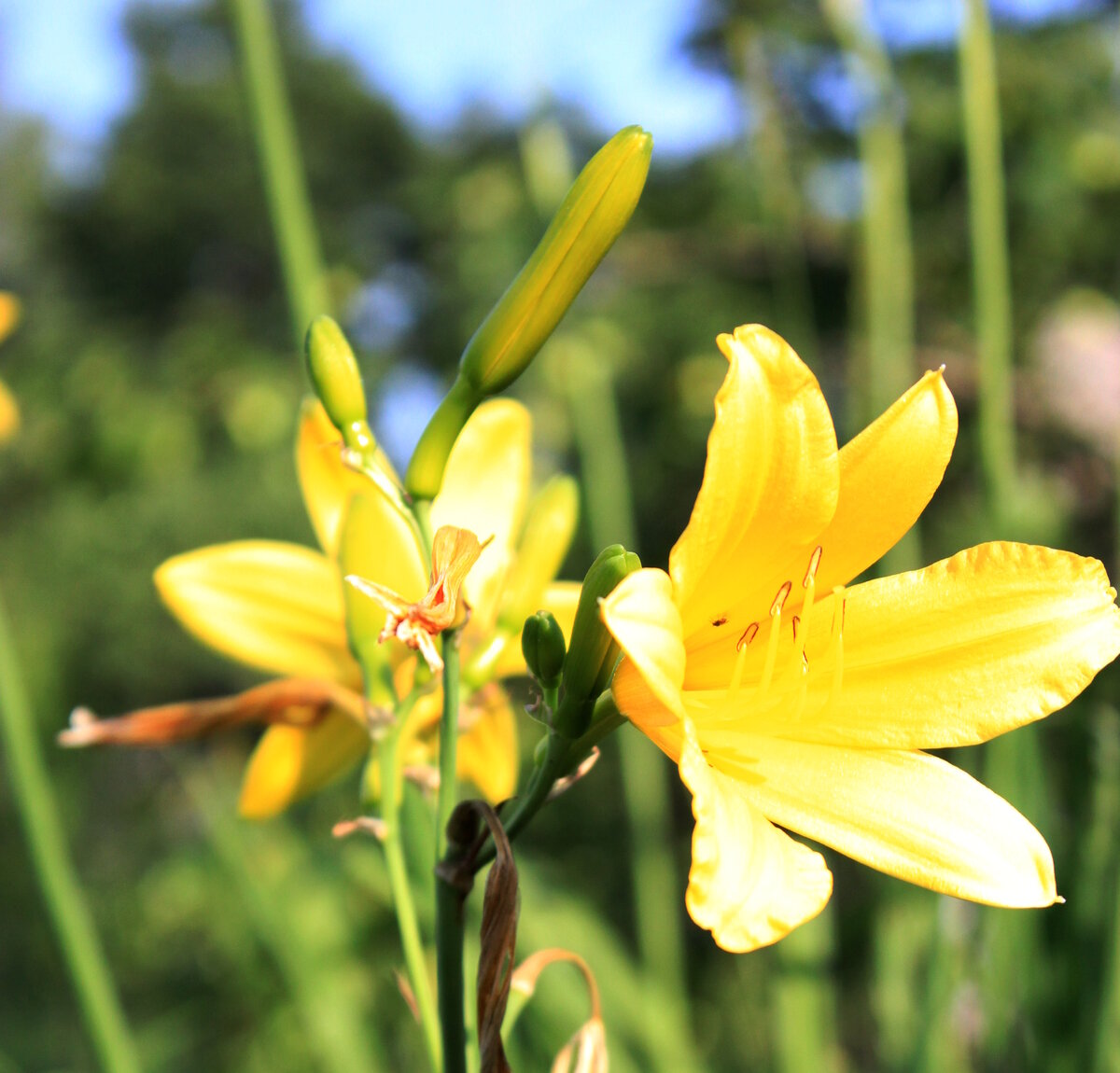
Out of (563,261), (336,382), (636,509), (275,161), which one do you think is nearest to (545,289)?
(563,261)

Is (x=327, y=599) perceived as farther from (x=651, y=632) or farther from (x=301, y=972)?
(x=301, y=972)

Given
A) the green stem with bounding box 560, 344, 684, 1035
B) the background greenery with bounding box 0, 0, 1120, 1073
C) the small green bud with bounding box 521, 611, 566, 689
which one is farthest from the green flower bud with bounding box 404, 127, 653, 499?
the green stem with bounding box 560, 344, 684, 1035

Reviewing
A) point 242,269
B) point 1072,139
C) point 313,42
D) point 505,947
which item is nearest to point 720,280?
point 1072,139

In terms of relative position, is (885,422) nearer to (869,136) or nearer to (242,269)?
(869,136)

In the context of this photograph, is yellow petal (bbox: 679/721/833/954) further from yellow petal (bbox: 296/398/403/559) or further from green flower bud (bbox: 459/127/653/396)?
yellow petal (bbox: 296/398/403/559)

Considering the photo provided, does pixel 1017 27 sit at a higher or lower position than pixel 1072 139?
higher

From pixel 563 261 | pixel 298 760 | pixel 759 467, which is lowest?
pixel 298 760
